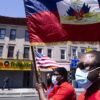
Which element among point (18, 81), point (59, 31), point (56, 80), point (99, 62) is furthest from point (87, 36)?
point (18, 81)

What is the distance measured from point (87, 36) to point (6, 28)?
40.5 meters

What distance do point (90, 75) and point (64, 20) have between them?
257cm

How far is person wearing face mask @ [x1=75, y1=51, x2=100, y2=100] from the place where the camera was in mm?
3521

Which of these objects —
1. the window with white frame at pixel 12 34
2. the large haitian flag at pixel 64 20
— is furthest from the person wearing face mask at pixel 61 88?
the window with white frame at pixel 12 34

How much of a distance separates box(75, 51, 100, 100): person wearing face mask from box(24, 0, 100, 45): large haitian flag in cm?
203

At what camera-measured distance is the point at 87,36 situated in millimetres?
5820

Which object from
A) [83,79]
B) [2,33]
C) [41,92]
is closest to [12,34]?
[2,33]

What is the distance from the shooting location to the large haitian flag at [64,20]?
574 cm

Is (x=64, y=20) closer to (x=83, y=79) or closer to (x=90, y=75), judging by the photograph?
(x=83, y=79)

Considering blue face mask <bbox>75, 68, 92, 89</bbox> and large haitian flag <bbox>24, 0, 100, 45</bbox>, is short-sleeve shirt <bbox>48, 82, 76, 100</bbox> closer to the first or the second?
large haitian flag <bbox>24, 0, 100, 45</bbox>

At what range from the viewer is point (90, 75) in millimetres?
3512

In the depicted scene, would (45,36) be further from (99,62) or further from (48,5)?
(99,62)

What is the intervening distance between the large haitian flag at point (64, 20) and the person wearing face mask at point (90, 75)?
79.9 inches

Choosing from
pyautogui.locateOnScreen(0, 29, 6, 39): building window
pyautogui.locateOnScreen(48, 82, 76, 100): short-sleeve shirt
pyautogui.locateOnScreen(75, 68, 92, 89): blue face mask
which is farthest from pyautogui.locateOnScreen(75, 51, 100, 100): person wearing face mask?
pyautogui.locateOnScreen(0, 29, 6, 39): building window
